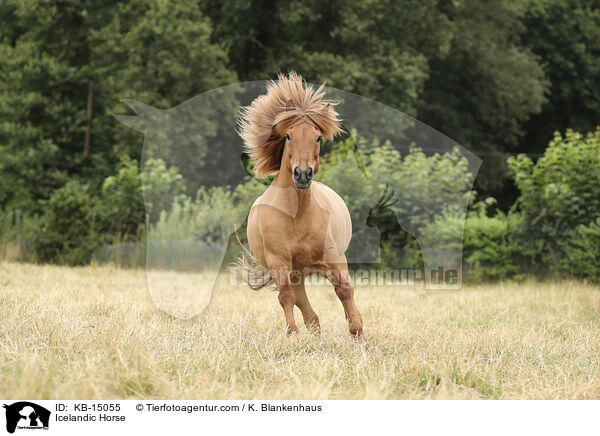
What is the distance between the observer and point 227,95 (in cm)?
813

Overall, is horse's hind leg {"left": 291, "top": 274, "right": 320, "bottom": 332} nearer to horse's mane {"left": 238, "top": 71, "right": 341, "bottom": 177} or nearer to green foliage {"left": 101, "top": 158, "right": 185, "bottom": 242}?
horse's mane {"left": 238, "top": 71, "right": 341, "bottom": 177}

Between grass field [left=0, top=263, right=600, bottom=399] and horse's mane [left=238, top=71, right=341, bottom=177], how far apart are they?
1495 mm

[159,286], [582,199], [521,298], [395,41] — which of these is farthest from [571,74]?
[159,286]

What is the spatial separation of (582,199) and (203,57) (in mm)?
12118

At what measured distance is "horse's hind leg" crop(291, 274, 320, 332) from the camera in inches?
207

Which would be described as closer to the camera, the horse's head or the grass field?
the grass field

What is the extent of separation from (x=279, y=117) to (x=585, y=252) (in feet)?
23.6

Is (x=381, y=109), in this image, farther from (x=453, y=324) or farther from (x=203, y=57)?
(x=453, y=324)

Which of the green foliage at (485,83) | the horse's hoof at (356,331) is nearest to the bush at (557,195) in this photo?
the horse's hoof at (356,331)

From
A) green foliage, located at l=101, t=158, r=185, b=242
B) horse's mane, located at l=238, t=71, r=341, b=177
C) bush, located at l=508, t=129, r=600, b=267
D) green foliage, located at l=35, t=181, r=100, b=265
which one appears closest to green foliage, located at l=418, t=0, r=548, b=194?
bush, located at l=508, t=129, r=600, b=267
